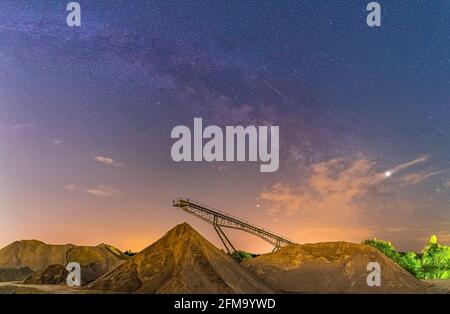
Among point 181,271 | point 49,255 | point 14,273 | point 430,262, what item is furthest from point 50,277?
point 430,262

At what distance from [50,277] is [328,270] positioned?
19.9m

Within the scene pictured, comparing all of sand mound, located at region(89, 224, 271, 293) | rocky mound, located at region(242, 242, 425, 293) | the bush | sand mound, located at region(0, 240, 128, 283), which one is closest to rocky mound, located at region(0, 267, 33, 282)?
sand mound, located at region(0, 240, 128, 283)

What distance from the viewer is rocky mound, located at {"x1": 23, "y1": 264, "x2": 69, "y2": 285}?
31.7m

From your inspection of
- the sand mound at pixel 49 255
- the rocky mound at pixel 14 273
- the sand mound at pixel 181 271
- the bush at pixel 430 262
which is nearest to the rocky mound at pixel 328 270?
the sand mound at pixel 181 271

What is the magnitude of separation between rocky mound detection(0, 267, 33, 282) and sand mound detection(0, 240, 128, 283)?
1804 mm

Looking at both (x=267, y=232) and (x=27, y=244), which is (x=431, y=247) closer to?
(x=267, y=232)

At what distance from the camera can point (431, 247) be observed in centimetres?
4897

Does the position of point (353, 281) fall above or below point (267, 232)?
below

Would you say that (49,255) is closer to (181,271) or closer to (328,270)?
(181,271)

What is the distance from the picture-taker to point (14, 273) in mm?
48312

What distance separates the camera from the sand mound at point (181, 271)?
23125 mm
